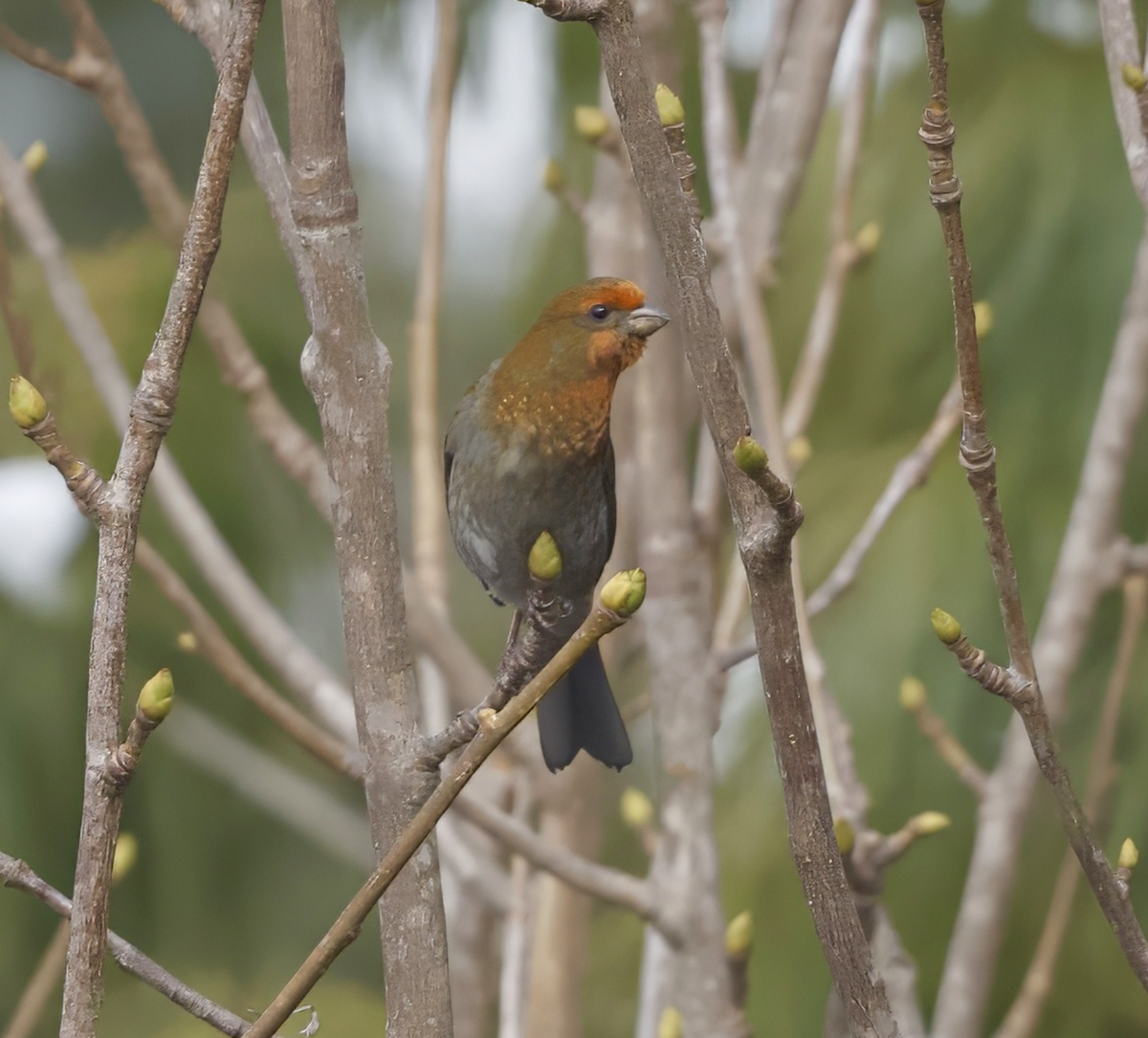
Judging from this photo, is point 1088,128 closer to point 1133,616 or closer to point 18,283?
point 1133,616

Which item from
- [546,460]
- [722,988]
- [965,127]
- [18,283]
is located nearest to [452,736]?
[546,460]

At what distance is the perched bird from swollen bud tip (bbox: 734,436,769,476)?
0.41 meters

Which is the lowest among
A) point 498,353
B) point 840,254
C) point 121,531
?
point 121,531

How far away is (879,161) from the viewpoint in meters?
1.81

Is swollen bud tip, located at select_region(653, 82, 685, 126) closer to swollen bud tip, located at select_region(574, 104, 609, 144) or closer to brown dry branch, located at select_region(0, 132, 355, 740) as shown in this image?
swollen bud tip, located at select_region(574, 104, 609, 144)

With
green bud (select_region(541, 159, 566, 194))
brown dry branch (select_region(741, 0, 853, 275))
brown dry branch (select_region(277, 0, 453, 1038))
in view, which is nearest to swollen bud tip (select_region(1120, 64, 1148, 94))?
brown dry branch (select_region(277, 0, 453, 1038))

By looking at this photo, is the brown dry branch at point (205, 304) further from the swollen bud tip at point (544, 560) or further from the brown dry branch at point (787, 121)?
the swollen bud tip at point (544, 560)

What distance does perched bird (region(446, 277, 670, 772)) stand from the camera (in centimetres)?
86

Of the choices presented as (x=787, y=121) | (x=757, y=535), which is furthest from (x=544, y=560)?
(x=787, y=121)

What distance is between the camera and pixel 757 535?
0.46 metres

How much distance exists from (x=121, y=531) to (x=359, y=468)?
0.13 meters

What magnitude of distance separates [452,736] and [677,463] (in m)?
0.55

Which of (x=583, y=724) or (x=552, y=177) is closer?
(x=583, y=724)

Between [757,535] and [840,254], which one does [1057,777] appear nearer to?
[757,535]
